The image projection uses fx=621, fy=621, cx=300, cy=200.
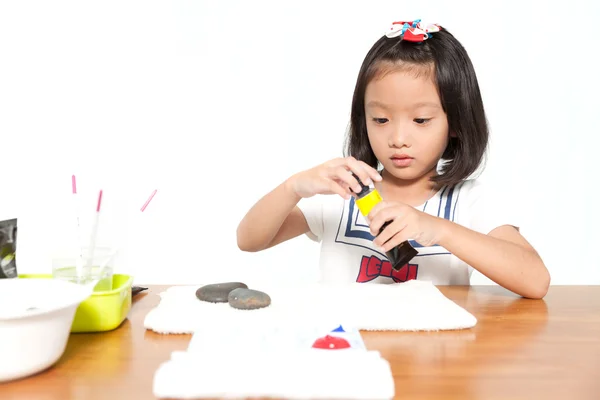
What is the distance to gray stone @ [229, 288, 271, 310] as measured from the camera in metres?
0.74

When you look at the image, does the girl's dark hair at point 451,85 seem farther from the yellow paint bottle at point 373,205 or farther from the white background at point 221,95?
the white background at point 221,95

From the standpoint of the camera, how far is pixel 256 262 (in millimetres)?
2191

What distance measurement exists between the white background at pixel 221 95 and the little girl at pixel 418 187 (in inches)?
36.4

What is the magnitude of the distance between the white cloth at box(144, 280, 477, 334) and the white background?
4.32 ft

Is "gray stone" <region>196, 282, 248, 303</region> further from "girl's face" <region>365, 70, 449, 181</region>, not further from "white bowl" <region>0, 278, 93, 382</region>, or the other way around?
"girl's face" <region>365, 70, 449, 181</region>

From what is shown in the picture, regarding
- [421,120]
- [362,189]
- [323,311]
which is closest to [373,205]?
[362,189]

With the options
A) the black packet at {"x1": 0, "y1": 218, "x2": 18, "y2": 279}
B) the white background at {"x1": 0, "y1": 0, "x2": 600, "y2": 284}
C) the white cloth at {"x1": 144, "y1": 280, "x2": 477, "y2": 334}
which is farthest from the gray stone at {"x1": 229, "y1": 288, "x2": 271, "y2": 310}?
the white background at {"x1": 0, "y1": 0, "x2": 600, "y2": 284}

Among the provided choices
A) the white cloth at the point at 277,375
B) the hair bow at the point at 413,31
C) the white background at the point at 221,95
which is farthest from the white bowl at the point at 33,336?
the white background at the point at 221,95

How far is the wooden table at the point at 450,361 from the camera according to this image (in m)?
0.54

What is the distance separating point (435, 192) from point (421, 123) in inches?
7.7

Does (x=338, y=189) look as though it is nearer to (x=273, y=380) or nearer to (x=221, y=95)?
(x=273, y=380)

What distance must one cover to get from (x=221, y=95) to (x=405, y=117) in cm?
121

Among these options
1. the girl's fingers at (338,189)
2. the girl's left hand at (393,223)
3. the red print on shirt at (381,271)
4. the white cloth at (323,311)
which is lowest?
the red print on shirt at (381,271)

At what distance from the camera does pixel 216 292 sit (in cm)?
78
